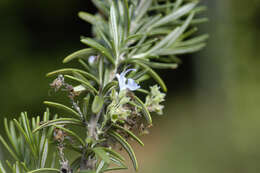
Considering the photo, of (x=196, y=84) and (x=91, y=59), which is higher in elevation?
(x=196, y=84)

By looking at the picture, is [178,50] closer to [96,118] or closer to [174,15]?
[174,15]

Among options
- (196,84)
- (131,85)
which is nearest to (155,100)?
(131,85)

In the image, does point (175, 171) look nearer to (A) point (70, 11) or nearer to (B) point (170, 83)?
(B) point (170, 83)

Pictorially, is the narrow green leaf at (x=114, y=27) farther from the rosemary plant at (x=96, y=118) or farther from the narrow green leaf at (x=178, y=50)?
the narrow green leaf at (x=178, y=50)

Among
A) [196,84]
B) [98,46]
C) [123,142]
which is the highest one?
[196,84]

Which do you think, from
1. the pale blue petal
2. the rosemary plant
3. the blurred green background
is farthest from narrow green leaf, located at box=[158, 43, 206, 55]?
the blurred green background

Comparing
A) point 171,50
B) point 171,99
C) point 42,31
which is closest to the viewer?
point 171,50

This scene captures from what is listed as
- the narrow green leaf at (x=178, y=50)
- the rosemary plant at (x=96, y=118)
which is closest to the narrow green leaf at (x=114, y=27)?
the rosemary plant at (x=96, y=118)

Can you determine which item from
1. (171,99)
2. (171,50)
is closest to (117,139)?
(171,50)
